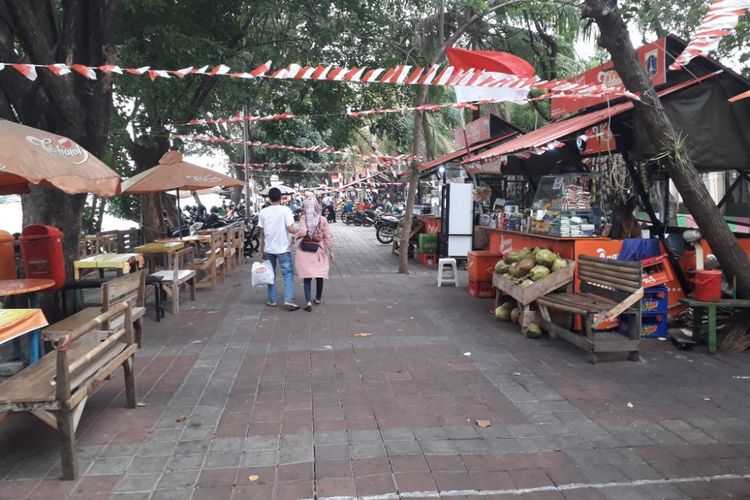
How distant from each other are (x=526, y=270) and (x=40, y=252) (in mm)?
5536

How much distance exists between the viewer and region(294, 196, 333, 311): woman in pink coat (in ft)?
27.3

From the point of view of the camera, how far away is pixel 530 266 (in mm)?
6977

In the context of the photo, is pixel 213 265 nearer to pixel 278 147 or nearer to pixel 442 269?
pixel 442 269

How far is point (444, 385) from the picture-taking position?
16.2ft

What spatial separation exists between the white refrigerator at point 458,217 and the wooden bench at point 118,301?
8159 mm

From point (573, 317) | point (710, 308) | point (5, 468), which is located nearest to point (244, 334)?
point (5, 468)

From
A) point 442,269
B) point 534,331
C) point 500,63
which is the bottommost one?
point 534,331

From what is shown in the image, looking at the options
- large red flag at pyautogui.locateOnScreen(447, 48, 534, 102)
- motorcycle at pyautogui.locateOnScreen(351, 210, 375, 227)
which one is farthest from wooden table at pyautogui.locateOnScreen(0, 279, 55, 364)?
motorcycle at pyautogui.locateOnScreen(351, 210, 375, 227)

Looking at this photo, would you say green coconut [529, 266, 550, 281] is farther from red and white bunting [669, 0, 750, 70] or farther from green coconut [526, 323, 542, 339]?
red and white bunting [669, 0, 750, 70]

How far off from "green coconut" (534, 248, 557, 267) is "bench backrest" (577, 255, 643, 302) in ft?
1.10

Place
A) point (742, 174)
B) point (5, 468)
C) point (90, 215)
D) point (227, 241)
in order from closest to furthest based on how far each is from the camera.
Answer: point (5, 468) < point (742, 174) < point (227, 241) < point (90, 215)

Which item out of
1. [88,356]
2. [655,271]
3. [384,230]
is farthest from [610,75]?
[384,230]

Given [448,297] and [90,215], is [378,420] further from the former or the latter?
[90,215]

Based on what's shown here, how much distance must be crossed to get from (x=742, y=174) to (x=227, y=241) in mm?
9318
